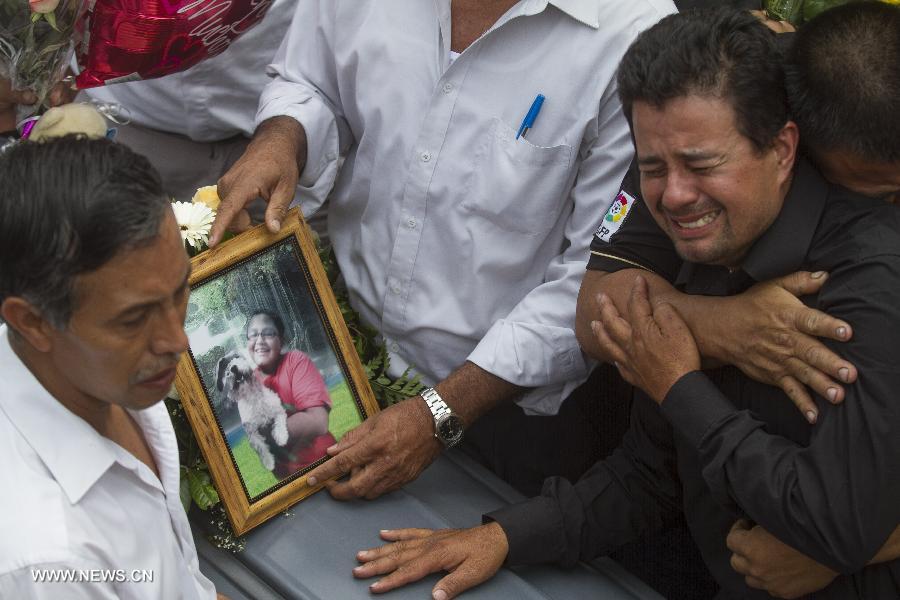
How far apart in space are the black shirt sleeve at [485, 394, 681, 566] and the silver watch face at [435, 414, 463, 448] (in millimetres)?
195

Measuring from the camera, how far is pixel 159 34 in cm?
220

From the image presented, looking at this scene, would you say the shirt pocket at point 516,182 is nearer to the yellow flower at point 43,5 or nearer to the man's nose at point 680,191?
the man's nose at point 680,191

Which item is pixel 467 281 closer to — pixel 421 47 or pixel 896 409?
pixel 421 47

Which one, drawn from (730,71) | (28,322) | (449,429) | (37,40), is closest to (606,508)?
(449,429)

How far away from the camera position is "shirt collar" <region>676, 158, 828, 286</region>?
182 cm

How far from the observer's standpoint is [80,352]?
4.92 ft

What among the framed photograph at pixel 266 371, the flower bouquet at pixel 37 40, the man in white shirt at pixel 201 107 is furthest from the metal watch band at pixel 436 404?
the man in white shirt at pixel 201 107

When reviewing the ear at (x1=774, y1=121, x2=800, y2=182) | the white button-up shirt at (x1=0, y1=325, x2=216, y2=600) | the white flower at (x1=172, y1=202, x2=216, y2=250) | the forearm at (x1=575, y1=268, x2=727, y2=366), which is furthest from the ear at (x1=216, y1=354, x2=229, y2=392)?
the ear at (x1=774, y1=121, x2=800, y2=182)

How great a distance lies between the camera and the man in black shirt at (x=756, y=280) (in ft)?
5.45

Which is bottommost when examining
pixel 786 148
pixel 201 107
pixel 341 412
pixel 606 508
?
pixel 606 508

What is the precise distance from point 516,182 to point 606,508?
→ 72 centimetres

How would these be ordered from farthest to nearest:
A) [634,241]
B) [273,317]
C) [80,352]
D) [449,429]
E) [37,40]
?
[449,429]
[273,317]
[634,241]
[37,40]
[80,352]

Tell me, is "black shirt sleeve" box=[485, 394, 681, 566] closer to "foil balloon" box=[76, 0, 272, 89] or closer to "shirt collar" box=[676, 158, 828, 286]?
"shirt collar" box=[676, 158, 828, 286]

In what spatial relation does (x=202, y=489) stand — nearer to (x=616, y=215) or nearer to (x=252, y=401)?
(x=252, y=401)
